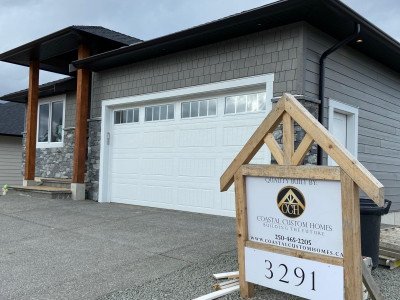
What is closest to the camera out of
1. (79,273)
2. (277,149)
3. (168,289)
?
(277,149)

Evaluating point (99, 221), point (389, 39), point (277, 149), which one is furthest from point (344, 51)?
point (99, 221)

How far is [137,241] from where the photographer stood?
5672 millimetres

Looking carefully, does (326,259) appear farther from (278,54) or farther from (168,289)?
(278,54)

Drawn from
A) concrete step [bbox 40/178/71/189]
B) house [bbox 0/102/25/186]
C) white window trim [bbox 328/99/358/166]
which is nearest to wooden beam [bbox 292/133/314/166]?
white window trim [bbox 328/99/358/166]

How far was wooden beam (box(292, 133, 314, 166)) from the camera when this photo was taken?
10.6ft

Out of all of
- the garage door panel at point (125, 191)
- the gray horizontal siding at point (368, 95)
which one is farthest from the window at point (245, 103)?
the garage door panel at point (125, 191)

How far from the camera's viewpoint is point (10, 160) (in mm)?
18500

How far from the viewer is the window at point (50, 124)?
1270 centimetres

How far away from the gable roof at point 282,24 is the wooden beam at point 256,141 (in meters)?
3.17

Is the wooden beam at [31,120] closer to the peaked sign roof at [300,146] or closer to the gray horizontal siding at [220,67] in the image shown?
the gray horizontal siding at [220,67]

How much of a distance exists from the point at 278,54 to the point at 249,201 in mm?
3977

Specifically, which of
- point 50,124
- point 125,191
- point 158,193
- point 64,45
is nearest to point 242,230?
point 158,193

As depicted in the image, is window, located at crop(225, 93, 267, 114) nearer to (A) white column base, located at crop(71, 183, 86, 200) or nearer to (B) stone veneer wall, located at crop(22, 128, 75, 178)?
(A) white column base, located at crop(71, 183, 86, 200)

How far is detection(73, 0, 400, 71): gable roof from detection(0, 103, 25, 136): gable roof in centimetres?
1108
